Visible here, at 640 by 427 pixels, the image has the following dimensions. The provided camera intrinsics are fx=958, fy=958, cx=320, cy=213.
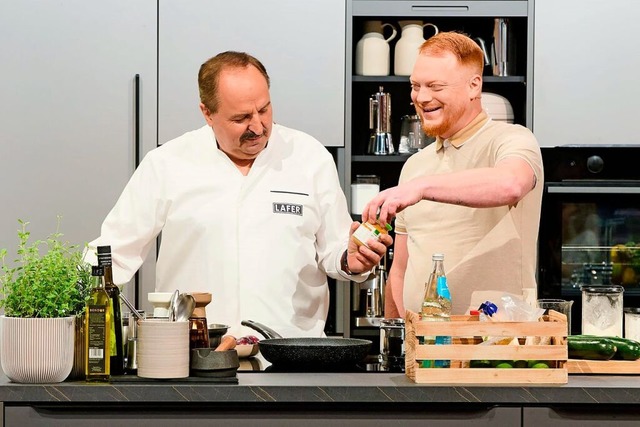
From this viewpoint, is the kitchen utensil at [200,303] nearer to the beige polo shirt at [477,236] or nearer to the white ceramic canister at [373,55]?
the beige polo shirt at [477,236]

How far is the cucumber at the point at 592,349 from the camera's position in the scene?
182 cm

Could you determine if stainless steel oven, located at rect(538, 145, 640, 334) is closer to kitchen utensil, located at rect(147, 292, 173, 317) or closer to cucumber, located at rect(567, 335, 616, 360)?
cucumber, located at rect(567, 335, 616, 360)

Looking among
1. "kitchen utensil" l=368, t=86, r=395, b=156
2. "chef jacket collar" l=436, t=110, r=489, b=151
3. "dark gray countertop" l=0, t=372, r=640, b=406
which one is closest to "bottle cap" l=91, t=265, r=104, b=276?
"dark gray countertop" l=0, t=372, r=640, b=406

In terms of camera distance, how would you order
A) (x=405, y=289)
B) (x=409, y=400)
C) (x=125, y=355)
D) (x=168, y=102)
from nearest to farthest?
(x=409, y=400) → (x=125, y=355) → (x=405, y=289) → (x=168, y=102)

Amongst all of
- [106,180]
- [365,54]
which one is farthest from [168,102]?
[365,54]

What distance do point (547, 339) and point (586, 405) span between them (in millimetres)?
132

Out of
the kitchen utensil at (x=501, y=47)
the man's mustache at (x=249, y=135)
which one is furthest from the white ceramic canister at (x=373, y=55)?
the man's mustache at (x=249, y=135)

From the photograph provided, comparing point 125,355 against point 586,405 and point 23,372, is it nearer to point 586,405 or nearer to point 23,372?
point 23,372

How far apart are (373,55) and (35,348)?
202 centimetres

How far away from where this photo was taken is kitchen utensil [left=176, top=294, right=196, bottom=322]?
1.70 metres

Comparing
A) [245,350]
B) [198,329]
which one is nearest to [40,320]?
[198,329]

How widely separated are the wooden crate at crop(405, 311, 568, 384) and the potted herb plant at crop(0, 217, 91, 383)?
611 mm

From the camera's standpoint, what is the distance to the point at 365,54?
3.38m

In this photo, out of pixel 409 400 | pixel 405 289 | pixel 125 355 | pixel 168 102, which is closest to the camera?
pixel 409 400
